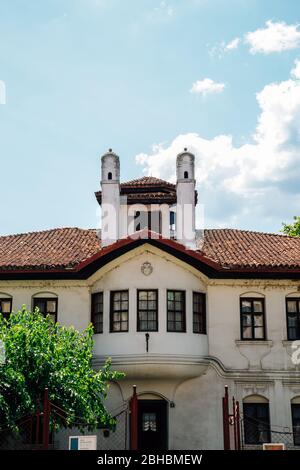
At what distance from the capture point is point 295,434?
20.0 meters

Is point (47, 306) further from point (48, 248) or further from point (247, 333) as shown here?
point (247, 333)

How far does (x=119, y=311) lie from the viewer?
66.1 feet

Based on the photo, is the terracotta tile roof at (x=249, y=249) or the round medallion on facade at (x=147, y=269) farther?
the terracotta tile roof at (x=249, y=249)

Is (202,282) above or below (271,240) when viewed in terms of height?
below

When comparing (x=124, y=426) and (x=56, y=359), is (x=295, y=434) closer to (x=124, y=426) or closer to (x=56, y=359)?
(x=124, y=426)

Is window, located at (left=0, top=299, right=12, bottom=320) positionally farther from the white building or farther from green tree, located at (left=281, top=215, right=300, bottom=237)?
green tree, located at (left=281, top=215, right=300, bottom=237)

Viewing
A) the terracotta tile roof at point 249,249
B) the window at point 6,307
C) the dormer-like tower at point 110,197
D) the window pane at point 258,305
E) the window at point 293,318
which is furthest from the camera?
the dormer-like tower at point 110,197

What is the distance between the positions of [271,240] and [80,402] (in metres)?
11.4

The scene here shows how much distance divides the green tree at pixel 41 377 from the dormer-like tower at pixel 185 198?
7.33 m

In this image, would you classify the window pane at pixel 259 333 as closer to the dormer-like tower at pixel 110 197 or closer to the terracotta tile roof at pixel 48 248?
the dormer-like tower at pixel 110 197

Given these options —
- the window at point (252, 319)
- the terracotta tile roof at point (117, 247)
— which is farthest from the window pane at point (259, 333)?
the terracotta tile roof at point (117, 247)

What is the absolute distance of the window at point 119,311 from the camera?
20.0 meters

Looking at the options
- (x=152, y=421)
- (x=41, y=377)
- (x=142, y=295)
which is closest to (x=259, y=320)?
(x=142, y=295)
